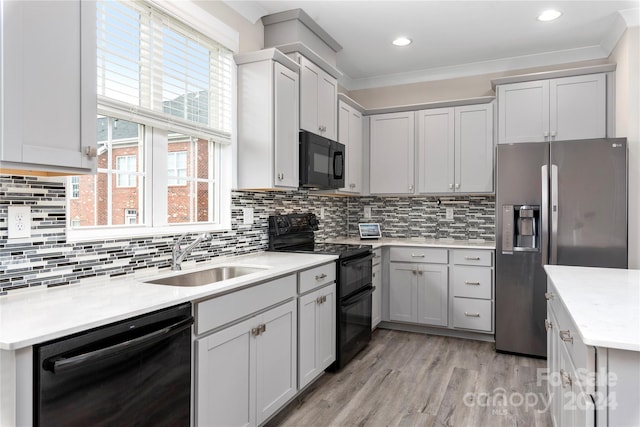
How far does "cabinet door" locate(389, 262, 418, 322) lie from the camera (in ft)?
13.2

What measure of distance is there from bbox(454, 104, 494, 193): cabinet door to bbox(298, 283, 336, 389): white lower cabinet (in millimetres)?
1964

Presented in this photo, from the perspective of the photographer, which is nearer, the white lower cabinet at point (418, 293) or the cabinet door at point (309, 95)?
the cabinet door at point (309, 95)

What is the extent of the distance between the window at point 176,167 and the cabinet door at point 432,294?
8.04 feet

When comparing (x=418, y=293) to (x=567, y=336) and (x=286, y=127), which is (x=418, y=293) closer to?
(x=286, y=127)

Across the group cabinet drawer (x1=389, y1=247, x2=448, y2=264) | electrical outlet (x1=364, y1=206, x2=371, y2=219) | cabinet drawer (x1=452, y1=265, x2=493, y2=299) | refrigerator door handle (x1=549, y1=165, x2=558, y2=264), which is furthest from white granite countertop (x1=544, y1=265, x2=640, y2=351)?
electrical outlet (x1=364, y1=206, x2=371, y2=219)

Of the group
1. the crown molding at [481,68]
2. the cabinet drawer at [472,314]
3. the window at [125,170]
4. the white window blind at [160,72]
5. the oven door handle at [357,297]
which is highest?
the crown molding at [481,68]

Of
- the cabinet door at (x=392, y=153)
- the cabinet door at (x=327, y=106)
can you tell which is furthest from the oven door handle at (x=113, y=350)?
the cabinet door at (x=392, y=153)

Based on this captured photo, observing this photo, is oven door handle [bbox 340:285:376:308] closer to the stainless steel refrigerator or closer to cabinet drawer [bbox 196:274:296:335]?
cabinet drawer [bbox 196:274:296:335]

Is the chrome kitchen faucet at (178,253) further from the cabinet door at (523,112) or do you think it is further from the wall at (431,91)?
the wall at (431,91)

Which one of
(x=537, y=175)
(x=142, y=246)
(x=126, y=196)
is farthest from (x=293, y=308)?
(x=537, y=175)

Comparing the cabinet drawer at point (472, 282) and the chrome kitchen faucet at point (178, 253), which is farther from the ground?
the chrome kitchen faucet at point (178, 253)

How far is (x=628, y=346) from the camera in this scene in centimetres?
108

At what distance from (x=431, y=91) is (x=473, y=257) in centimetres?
188

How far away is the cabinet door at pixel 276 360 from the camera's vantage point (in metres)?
2.12
